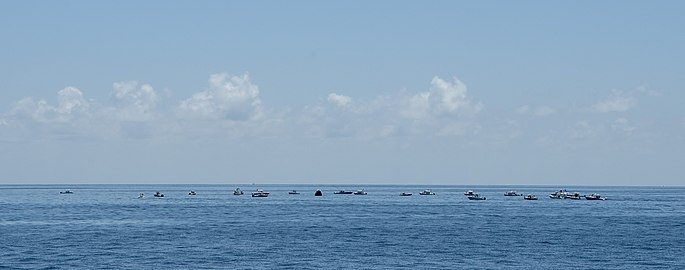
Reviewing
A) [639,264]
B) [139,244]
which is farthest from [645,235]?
[139,244]

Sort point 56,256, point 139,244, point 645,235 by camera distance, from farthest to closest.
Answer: point 645,235
point 139,244
point 56,256

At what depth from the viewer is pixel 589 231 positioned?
389 ft

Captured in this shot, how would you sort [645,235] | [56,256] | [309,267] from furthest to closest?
1. [645,235]
2. [56,256]
3. [309,267]

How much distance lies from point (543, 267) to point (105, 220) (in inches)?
3252

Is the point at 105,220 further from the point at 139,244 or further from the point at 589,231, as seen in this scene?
the point at 589,231

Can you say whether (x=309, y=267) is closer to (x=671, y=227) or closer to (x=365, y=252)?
(x=365, y=252)

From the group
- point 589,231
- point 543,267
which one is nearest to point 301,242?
point 543,267

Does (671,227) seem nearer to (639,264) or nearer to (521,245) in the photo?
(521,245)

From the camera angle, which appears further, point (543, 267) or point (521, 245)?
point (521, 245)

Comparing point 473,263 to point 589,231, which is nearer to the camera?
point 473,263

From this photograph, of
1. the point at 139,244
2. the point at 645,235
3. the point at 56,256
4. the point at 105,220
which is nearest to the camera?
the point at 56,256

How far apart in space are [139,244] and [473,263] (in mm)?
37444

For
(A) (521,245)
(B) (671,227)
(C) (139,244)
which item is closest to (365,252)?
(A) (521,245)

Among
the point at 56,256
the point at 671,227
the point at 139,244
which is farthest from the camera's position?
the point at 671,227
